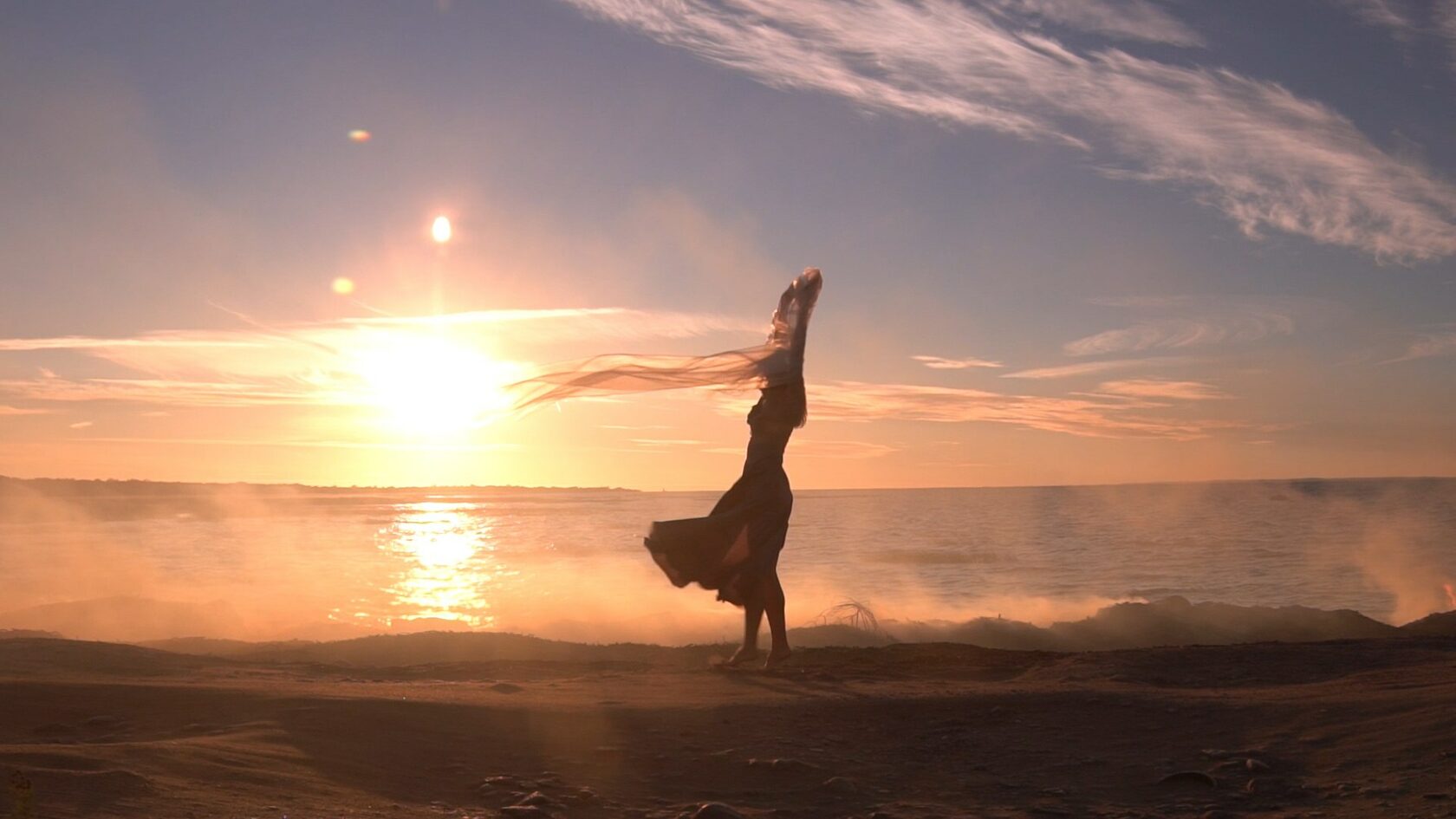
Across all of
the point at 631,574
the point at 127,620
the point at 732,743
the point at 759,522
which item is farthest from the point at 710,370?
the point at 631,574

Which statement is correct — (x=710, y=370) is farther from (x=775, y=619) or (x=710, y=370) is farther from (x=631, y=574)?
(x=631, y=574)

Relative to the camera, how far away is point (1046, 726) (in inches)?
295

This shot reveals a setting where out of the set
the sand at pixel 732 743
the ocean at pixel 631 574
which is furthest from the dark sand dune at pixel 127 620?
the sand at pixel 732 743

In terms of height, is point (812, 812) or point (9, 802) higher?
point (9, 802)

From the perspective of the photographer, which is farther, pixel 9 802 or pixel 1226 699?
pixel 1226 699

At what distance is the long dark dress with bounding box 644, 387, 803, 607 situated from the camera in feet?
33.7

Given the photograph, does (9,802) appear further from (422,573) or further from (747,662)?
(422,573)

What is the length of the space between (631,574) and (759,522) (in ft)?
66.6

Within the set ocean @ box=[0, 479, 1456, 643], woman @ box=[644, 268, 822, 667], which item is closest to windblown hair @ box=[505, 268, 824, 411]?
woman @ box=[644, 268, 822, 667]

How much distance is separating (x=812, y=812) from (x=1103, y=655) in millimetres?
→ 6287

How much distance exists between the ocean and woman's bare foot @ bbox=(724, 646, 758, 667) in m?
5.47

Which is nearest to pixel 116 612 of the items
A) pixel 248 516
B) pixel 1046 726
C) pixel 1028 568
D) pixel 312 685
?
pixel 312 685

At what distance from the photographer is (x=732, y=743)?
6969mm

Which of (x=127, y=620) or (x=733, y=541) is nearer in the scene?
(x=733, y=541)
